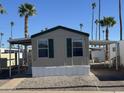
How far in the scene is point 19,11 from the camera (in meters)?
54.0

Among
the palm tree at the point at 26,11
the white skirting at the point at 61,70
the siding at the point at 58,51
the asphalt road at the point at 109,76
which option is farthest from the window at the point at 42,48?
the palm tree at the point at 26,11

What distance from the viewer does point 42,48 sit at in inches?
1033

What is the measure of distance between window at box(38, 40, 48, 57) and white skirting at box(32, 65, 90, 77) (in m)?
1.10

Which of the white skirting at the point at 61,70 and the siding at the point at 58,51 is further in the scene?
the siding at the point at 58,51

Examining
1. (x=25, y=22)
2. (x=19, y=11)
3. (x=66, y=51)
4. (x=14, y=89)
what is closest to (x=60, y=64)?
(x=66, y=51)

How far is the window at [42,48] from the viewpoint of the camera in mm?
26264

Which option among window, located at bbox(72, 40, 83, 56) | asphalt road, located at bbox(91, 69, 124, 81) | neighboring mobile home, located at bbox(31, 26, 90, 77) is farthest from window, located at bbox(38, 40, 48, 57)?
asphalt road, located at bbox(91, 69, 124, 81)

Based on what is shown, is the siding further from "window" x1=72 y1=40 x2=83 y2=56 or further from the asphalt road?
the asphalt road

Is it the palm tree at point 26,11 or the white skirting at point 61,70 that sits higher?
the palm tree at point 26,11

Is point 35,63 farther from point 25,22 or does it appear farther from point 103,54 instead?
point 103,54

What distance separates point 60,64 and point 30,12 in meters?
28.5

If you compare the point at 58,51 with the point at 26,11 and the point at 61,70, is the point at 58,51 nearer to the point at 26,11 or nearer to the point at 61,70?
the point at 61,70

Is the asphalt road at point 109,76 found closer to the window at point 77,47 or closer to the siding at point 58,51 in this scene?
the siding at point 58,51

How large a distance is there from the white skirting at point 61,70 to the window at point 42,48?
3.60ft
